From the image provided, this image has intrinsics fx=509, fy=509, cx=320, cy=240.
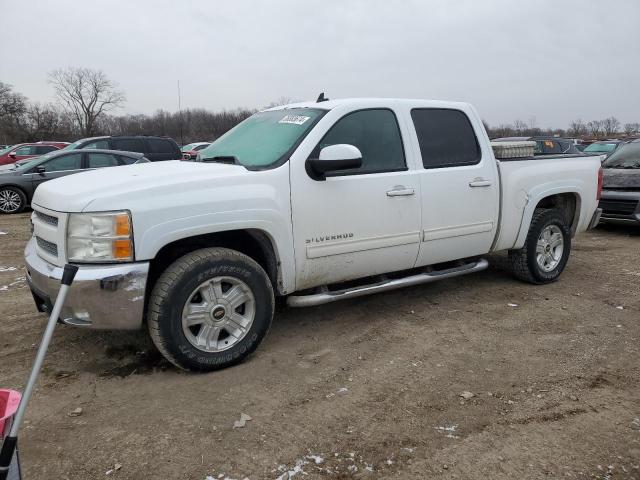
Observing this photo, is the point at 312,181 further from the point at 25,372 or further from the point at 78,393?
the point at 25,372

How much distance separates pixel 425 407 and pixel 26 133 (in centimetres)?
6690

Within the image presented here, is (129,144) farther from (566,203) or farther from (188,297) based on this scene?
(188,297)

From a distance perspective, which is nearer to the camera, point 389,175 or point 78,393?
point 78,393

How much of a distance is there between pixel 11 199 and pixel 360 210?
10.6 m

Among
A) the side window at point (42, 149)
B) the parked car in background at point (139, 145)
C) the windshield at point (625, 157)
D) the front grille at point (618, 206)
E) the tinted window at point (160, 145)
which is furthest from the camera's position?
the side window at point (42, 149)

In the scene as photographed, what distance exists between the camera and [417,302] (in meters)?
4.91

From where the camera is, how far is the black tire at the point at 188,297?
319 centimetres

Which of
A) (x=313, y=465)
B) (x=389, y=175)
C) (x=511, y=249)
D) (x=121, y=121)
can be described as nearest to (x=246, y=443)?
(x=313, y=465)

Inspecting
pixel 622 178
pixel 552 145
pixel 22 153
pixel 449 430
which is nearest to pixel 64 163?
pixel 22 153

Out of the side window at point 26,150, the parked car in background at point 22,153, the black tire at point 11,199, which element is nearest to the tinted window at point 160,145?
the black tire at point 11,199

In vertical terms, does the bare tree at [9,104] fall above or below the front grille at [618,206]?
above

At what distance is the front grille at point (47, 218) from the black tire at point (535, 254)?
4295 mm

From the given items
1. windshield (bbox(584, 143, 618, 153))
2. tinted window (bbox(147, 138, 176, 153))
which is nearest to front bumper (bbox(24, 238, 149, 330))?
tinted window (bbox(147, 138, 176, 153))

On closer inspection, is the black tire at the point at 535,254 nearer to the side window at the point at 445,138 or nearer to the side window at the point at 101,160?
the side window at the point at 445,138
